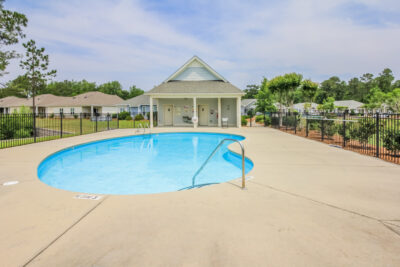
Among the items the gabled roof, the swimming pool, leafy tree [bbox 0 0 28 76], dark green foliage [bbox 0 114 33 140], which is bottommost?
the swimming pool

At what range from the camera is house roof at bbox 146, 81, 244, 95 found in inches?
781

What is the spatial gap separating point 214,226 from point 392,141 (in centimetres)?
789

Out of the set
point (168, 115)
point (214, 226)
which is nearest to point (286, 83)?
point (168, 115)

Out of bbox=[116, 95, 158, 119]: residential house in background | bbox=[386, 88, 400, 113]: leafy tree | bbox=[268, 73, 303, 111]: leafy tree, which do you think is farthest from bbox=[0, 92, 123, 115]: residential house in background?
bbox=[386, 88, 400, 113]: leafy tree

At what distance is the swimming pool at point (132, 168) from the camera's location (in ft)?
21.0

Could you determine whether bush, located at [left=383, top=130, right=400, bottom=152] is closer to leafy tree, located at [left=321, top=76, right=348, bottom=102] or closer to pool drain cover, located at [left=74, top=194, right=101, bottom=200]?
pool drain cover, located at [left=74, top=194, right=101, bottom=200]

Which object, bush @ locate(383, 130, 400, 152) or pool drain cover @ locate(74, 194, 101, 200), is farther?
bush @ locate(383, 130, 400, 152)

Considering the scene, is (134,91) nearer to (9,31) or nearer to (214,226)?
(9,31)

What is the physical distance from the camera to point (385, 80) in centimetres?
6056

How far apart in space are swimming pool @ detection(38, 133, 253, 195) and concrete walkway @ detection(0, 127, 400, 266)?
2.18 metres

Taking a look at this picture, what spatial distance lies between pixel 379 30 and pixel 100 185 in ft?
76.6

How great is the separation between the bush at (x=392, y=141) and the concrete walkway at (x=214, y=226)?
11.1 ft

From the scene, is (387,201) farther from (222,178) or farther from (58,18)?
(58,18)

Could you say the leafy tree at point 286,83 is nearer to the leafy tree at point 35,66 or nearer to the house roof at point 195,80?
the house roof at point 195,80
